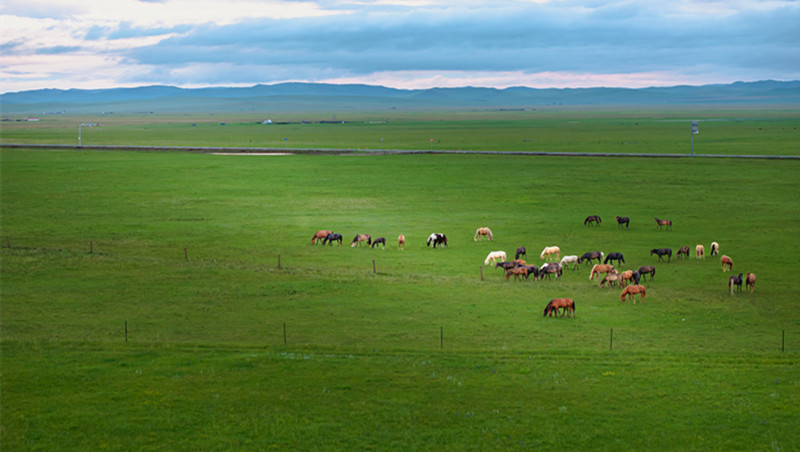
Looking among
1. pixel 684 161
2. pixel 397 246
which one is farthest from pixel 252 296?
pixel 684 161

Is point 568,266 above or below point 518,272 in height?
below

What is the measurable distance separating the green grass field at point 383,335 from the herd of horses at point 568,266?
70 cm

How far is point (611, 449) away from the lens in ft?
61.6

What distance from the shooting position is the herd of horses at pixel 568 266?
110ft

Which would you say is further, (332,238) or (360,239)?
(332,238)

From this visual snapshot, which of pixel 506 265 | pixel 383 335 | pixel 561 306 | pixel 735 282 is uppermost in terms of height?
pixel 506 265

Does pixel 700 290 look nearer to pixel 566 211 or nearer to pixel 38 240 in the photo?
pixel 566 211

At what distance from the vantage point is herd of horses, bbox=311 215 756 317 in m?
33.5

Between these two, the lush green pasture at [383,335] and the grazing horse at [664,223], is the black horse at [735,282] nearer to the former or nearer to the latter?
the lush green pasture at [383,335]

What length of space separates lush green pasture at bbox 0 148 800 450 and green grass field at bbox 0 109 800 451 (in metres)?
0.10

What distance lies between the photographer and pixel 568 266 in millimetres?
41406

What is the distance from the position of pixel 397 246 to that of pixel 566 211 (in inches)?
794

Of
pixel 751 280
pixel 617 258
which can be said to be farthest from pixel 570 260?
pixel 751 280

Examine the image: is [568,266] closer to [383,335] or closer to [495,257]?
[495,257]
